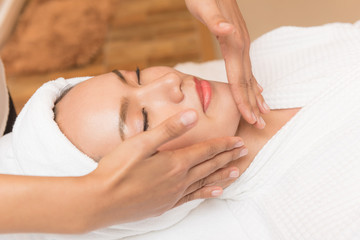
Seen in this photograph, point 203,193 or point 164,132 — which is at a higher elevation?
point 164,132

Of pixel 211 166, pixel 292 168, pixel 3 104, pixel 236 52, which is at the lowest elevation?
pixel 292 168

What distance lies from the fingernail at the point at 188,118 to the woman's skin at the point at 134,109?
226mm

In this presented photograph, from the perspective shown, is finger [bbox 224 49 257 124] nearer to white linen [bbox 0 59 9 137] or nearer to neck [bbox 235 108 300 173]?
neck [bbox 235 108 300 173]

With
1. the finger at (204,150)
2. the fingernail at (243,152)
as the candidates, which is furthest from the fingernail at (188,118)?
the fingernail at (243,152)

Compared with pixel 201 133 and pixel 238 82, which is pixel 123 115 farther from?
pixel 238 82

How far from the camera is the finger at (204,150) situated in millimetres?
877

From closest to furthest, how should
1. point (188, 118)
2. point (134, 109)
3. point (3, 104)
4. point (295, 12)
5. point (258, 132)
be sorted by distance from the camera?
point (188, 118) → point (134, 109) → point (258, 132) → point (3, 104) → point (295, 12)

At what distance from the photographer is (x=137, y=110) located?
1.01 metres

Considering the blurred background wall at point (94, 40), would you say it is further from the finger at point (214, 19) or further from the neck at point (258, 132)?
the finger at point (214, 19)

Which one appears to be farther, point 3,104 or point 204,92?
point 3,104

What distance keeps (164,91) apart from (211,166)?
23 centimetres

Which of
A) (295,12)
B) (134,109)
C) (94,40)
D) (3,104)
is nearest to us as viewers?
(134,109)

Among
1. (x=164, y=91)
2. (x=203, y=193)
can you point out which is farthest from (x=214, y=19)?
(x=203, y=193)

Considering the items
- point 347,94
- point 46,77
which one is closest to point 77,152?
point 347,94
